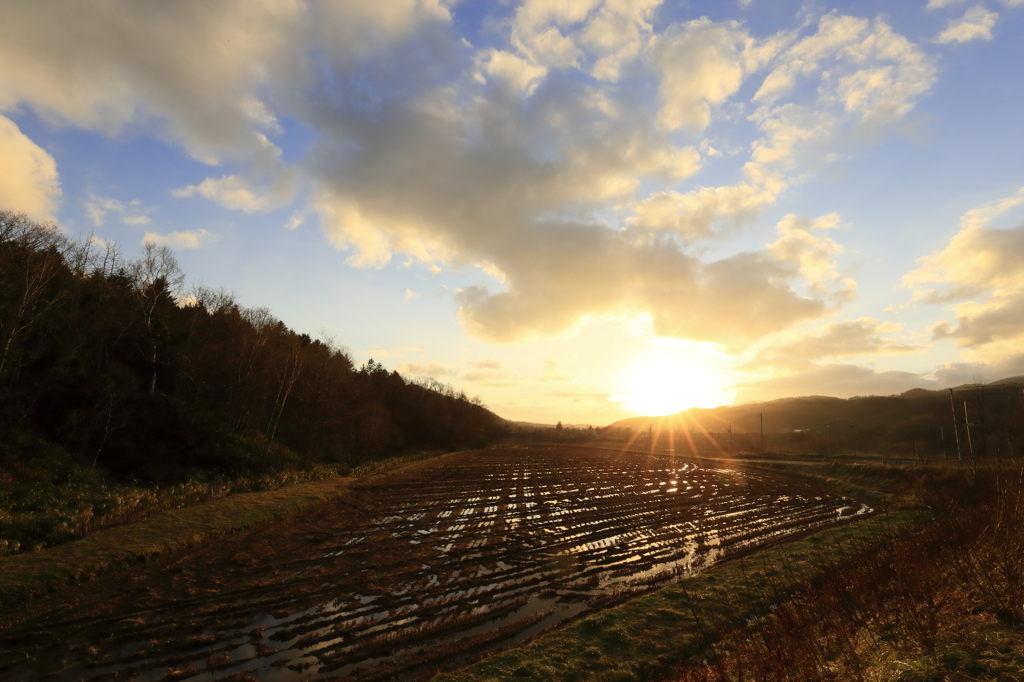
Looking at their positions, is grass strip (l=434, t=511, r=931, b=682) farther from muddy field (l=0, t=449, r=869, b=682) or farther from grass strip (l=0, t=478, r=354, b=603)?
grass strip (l=0, t=478, r=354, b=603)

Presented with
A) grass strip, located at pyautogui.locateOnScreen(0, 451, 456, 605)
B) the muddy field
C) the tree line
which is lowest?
the muddy field

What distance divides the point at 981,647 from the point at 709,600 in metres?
6.69

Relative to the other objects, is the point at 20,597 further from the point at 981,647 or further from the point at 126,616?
the point at 981,647

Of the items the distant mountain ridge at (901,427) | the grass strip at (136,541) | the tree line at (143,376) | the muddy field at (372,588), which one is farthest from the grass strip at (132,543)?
the distant mountain ridge at (901,427)

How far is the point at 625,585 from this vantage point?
15422 mm

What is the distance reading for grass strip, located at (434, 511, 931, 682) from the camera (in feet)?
31.3

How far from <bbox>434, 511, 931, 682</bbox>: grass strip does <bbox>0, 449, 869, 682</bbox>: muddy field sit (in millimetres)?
1032

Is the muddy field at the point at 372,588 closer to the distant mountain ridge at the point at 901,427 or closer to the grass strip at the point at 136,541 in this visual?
the grass strip at the point at 136,541

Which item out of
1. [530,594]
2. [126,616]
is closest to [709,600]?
[530,594]

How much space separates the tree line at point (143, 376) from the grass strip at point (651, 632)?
29.2 metres

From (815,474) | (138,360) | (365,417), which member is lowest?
(815,474)

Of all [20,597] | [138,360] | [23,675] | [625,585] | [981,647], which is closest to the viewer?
[981,647]

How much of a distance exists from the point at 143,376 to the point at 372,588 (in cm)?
3520

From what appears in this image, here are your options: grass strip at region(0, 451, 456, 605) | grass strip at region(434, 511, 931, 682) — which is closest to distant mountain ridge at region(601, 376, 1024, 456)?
grass strip at region(434, 511, 931, 682)
